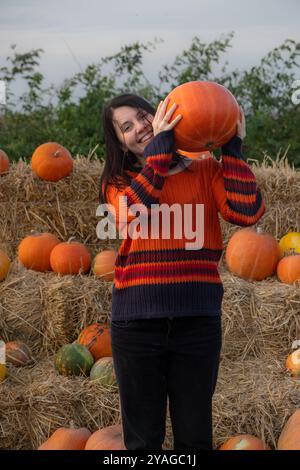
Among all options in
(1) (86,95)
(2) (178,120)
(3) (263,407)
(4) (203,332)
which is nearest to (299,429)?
(3) (263,407)

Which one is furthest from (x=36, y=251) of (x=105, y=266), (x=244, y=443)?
(x=244, y=443)

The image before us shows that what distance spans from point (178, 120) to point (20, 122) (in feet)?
12.6

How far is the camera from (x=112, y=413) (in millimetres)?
3363

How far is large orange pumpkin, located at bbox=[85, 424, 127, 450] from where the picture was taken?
114 inches

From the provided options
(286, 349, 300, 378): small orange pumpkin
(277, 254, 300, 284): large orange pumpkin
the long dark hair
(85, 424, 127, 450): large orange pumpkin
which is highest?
the long dark hair

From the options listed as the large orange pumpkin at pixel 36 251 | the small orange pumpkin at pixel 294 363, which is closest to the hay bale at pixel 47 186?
the large orange pumpkin at pixel 36 251

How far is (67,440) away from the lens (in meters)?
3.05

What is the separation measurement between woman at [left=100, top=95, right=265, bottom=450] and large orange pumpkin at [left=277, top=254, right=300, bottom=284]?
1574 millimetres

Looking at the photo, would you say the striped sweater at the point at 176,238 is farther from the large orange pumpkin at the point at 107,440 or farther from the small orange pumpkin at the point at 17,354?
the small orange pumpkin at the point at 17,354

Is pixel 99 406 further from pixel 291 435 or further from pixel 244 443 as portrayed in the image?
pixel 291 435

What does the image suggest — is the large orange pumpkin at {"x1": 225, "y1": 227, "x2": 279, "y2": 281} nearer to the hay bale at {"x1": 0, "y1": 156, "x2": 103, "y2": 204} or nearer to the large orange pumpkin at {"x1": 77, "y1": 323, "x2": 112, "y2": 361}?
the large orange pumpkin at {"x1": 77, "y1": 323, "x2": 112, "y2": 361}

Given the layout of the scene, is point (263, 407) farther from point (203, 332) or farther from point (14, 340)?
point (14, 340)

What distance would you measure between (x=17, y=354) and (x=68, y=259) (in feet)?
2.22

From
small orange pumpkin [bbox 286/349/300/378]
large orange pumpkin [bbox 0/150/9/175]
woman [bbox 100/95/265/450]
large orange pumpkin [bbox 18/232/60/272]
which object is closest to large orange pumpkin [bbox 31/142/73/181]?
large orange pumpkin [bbox 0/150/9/175]
